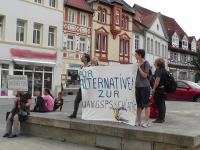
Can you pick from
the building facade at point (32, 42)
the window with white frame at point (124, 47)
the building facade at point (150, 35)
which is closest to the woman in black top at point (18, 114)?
the building facade at point (32, 42)

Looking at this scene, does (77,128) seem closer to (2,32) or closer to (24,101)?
(24,101)

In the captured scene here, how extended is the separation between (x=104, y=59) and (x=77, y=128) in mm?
35956

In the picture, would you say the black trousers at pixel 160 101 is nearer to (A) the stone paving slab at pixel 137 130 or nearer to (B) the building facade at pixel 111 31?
(A) the stone paving slab at pixel 137 130

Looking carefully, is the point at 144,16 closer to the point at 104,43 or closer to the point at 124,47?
the point at 124,47

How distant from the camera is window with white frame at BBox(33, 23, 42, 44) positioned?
3550cm

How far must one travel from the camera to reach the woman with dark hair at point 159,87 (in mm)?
10148

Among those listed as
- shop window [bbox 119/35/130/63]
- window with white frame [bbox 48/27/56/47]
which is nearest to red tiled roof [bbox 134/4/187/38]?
shop window [bbox 119/35/130/63]

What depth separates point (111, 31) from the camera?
47.1 m

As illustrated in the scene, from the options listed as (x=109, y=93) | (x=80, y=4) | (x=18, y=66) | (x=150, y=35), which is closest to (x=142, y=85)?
(x=109, y=93)

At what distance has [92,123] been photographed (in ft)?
32.3

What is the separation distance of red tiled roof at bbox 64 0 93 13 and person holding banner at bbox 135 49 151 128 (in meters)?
30.7

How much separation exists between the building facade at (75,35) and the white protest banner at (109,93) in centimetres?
2831

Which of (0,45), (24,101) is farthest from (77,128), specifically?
(0,45)

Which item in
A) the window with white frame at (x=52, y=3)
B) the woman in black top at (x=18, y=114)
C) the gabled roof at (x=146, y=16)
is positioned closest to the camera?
the woman in black top at (x=18, y=114)
